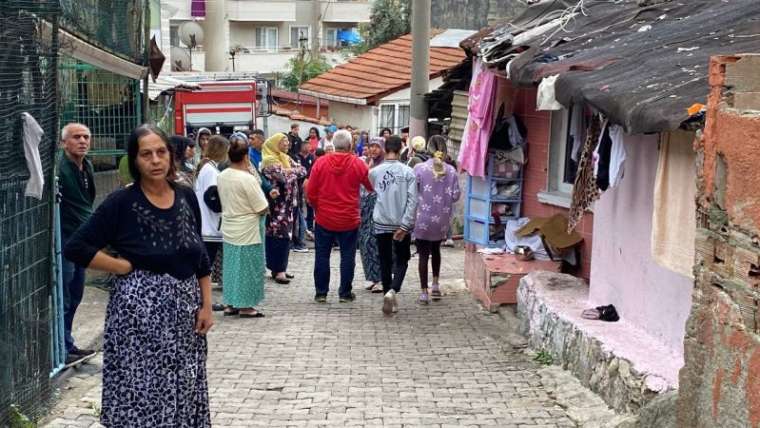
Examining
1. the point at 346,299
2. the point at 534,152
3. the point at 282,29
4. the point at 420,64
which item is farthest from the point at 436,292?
the point at 282,29

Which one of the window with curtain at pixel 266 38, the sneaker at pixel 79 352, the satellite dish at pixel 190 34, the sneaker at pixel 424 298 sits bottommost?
the sneaker at pixel 424 298

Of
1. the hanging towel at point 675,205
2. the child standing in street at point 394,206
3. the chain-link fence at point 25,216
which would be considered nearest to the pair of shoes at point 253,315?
the child standing in street at point 394,206

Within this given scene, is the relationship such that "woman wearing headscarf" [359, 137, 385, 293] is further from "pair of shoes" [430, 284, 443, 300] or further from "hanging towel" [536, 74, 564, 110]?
"hanging towel" [536, 74, 564, 110]

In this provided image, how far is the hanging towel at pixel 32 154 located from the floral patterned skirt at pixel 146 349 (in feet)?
4.66

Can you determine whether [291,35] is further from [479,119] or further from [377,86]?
[479,119]

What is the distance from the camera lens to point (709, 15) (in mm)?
8180

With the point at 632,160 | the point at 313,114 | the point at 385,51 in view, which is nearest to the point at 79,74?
the point at 632,160

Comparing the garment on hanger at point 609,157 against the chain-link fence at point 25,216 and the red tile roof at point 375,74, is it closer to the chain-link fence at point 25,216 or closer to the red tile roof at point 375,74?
the chain-link fence at point 25,216

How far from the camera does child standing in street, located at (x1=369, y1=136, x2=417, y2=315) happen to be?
35.5 ft

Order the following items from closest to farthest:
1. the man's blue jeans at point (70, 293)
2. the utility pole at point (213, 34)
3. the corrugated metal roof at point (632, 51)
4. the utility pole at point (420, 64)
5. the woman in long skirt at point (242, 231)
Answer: the corrugated metal roof at point (632, 51)
the man's blue jeans at point (70, 293)
the woman in long skirt at point (242, 231)
the utility pole at point (420, 64)
the utility pole at point (213, 34)

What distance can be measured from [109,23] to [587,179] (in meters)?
5.20

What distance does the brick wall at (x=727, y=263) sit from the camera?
4.56 meters

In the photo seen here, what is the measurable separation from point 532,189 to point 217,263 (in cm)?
385

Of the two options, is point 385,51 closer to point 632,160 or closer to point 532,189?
point 532,189
